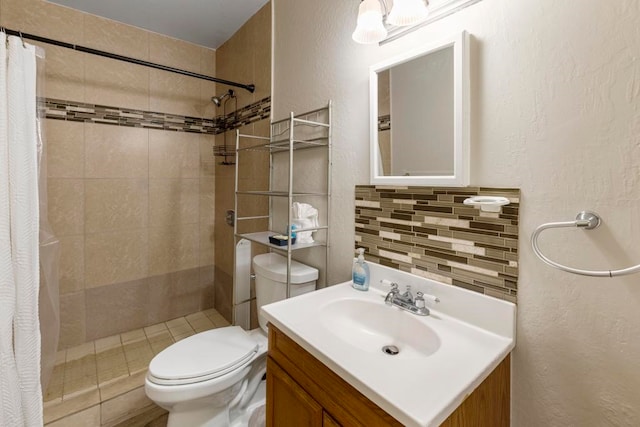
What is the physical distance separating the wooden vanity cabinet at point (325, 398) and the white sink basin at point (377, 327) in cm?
14

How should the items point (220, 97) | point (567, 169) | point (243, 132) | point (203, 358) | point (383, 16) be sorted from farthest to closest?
point (220, 97) → point (243, 132) → point (203, 358) → point (383, 16) → point (567, 169)

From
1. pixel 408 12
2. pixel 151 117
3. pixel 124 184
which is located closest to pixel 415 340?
pixel 408 12

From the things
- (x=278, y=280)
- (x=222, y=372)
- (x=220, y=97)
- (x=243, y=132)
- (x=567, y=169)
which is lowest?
(x=222, y=372)

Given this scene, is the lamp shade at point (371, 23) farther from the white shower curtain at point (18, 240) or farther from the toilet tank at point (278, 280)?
the white shower curtain at point (18, 240)

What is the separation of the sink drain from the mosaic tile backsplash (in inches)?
11.0

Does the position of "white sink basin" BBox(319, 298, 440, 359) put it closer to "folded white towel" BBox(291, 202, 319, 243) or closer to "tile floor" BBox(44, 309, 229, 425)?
"folded white towel" BBox(291, 202, 319, 243)

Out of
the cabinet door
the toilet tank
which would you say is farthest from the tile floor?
the cabinet door

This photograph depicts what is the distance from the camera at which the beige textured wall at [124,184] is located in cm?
195

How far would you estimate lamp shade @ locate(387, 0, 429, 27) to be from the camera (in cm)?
97

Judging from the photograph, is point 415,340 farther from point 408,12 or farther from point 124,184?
point 124,184

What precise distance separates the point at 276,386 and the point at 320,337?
299 mm

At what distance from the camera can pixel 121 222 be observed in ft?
7.18

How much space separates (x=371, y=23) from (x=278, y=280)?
1.18 metres

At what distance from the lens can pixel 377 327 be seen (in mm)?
1067
